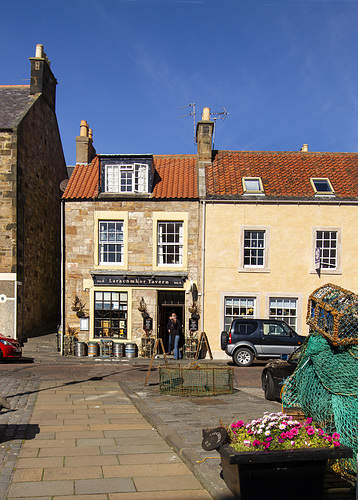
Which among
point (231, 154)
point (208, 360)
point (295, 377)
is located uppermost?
point (231, 154)

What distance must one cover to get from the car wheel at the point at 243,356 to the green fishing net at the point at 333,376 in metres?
12.2

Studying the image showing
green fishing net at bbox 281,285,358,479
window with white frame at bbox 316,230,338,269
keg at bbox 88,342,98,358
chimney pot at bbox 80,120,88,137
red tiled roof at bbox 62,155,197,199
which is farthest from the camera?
chimney pot at bbox 80,120,88,137

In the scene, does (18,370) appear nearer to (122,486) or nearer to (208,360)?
(208,360)

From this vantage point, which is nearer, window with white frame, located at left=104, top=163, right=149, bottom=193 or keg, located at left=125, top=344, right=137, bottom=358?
keg, located at left=125, top=344, right=137, bottom=358

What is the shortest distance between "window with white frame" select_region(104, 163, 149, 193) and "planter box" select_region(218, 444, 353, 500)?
18.8 metres

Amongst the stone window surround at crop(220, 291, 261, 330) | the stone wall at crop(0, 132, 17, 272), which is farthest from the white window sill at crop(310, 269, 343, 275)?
the stone wall at crop(0, 132, 17, 272)

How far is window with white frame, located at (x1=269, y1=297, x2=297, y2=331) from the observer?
2194cm

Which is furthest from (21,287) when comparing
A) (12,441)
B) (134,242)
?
(12,441)

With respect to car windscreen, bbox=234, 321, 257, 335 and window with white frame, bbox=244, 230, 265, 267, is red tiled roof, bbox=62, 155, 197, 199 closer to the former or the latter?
window with white frame, bbox=244, 230, 265, 267

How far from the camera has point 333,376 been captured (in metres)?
5.90

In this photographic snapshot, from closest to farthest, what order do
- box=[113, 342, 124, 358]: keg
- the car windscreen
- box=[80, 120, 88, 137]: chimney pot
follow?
the car windscreen → box=[113, 342, 124, 358]: keg → box=[80, 120, 88, 137]: chimney pot

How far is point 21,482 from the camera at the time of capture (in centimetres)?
556

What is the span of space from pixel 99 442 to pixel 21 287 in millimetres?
16318

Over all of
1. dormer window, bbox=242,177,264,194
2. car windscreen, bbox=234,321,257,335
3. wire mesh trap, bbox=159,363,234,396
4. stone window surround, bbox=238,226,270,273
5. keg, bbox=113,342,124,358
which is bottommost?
keg, bbox=113,342,124,358
